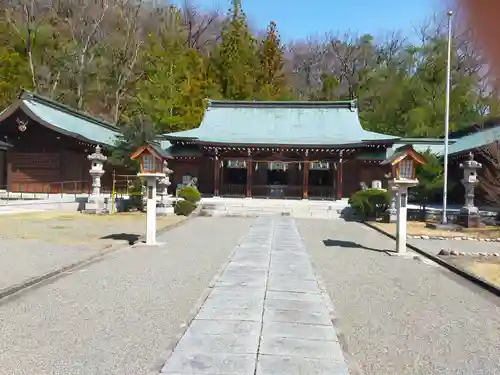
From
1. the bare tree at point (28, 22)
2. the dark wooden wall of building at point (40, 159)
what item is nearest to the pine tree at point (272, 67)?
the bare tree at point (28, 22)

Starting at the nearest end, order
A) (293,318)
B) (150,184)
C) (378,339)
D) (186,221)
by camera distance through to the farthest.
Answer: (378,339), (293,318), (150,184), (186,221)

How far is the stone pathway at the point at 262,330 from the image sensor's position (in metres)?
3.55

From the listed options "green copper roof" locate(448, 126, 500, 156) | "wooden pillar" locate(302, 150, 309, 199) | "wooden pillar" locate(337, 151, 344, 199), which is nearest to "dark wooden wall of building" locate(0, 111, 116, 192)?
"wooden pillar" locate(302, 150, 309, 199)

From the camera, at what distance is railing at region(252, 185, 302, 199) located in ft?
82.4

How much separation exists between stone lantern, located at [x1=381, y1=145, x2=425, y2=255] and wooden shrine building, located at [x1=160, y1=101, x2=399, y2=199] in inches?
521

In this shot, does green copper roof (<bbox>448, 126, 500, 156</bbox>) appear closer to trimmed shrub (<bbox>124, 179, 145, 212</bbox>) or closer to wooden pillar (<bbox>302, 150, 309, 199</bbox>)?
wooden pillar (<bbox>302, 150, 309, 199</bbox>)

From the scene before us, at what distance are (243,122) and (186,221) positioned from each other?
43.9 ft

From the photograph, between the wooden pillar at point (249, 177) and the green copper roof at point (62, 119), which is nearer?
the green copper roof at point (62, 119)

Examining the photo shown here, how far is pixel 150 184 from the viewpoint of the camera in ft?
35.3

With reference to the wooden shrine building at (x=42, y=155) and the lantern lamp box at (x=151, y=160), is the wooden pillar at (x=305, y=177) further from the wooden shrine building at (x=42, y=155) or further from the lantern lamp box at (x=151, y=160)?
the lantern lamp box at (x=151, y=160)

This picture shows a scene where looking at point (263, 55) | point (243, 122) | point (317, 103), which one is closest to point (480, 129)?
point (317, 103)

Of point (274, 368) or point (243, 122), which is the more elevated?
point (243, 122)

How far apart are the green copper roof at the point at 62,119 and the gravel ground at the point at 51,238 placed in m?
7.89

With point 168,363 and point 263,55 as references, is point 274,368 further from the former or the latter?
point 263,55
